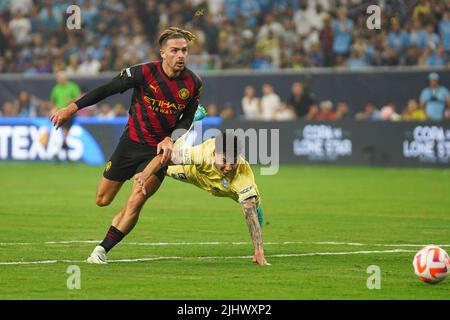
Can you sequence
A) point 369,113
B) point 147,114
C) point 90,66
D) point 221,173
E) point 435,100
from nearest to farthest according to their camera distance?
point 147,114, point 221,173, point 435,100, point 369,113, point 90,66

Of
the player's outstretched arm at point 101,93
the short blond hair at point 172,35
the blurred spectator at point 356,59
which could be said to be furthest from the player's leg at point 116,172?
the blurred spectator at point 356,59

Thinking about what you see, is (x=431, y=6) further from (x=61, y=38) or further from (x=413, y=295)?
(x=413, y=295)

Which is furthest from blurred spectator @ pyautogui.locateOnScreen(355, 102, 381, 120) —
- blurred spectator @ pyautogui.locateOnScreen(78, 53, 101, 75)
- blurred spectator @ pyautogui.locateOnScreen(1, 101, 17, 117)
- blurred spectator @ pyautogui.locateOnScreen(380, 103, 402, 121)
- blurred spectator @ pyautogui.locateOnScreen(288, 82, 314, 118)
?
blurred spectator @ pyautogui.locateOnScreen(1, 101, 17, 117)

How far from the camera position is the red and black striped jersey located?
12.2 meters

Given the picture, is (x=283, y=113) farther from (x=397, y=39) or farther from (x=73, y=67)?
(x=73, y=67)

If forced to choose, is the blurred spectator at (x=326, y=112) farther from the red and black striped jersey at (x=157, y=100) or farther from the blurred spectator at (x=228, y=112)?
the red and black striped jersey at (x=157, y=100)

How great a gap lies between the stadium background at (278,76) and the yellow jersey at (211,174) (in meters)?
9.53

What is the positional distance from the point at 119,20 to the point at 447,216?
19453 millimetres

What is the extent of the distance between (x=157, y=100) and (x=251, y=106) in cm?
1900

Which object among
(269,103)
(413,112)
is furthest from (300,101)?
(413,112)

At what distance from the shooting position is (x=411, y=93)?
29.8 meters

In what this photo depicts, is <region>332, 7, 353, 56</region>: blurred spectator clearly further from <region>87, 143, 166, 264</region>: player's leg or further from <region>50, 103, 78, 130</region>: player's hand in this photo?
<region>50, 103, 78, 130</region>: player's hand

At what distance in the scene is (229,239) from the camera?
1466cm

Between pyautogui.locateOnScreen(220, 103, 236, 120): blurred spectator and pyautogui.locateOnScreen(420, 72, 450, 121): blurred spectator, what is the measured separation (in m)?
5.80
